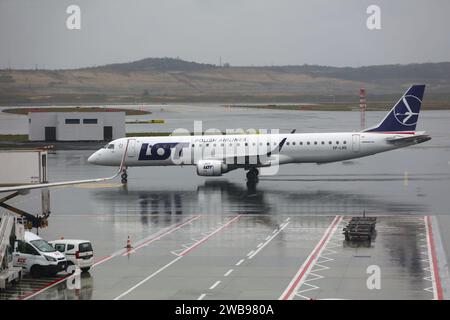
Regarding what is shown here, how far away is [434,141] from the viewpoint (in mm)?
102562

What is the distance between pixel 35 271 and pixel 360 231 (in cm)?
1649

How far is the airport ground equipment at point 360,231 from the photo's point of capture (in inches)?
1676

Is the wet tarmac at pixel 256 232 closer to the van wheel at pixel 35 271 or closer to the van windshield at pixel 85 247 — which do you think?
the van windshield at pixel 85 247

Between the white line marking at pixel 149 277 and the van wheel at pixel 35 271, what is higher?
the van wheel at pixel 35 271

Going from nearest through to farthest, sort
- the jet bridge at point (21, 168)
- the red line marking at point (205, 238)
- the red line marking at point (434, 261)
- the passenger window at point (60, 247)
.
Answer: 1. the red line marking at point (434, 261)
2. the passenger window at point (60, 247)
3. the jet bridge at point (21, 168)
4. the red line marking at point (205, 238)

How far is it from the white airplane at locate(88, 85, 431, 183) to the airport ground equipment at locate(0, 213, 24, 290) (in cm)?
2921

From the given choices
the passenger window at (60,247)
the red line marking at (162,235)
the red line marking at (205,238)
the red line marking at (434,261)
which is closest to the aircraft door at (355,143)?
the red line marking at (434,261)

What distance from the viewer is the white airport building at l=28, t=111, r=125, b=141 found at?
106m

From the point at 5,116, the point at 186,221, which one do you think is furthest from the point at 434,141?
the point at 5,116

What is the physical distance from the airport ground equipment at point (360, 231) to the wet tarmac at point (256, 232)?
0.49 meters

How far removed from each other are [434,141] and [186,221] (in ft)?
197

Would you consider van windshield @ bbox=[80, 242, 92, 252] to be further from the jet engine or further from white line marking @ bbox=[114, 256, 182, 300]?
the jet engine
